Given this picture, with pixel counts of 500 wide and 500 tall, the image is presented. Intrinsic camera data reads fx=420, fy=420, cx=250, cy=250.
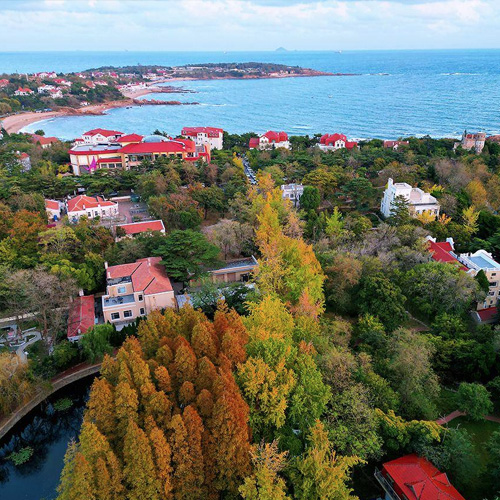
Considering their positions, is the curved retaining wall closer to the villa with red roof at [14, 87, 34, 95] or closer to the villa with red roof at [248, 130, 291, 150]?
the villa with red roof at [248, 130, 291, 150]

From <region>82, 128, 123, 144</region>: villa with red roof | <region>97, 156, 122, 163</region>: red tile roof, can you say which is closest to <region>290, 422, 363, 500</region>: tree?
<region>97, 156, 122, 163</region>: red tile roof

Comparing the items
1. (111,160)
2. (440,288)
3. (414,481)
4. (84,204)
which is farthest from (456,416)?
(111,160)

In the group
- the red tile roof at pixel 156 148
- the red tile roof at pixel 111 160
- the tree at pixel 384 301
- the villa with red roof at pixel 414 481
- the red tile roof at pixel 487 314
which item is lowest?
the red tile roof at pixel 487 314

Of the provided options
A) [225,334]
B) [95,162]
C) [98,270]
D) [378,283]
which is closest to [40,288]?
[98,270]

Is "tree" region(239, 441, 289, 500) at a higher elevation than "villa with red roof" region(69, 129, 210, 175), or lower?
lower

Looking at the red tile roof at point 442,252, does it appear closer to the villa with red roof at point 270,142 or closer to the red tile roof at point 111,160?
the villa with red roof at point 270,142

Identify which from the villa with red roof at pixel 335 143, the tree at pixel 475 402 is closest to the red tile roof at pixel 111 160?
the villa with red roof at pixel 335 143

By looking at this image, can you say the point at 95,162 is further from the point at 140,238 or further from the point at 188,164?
the point at 140,238
